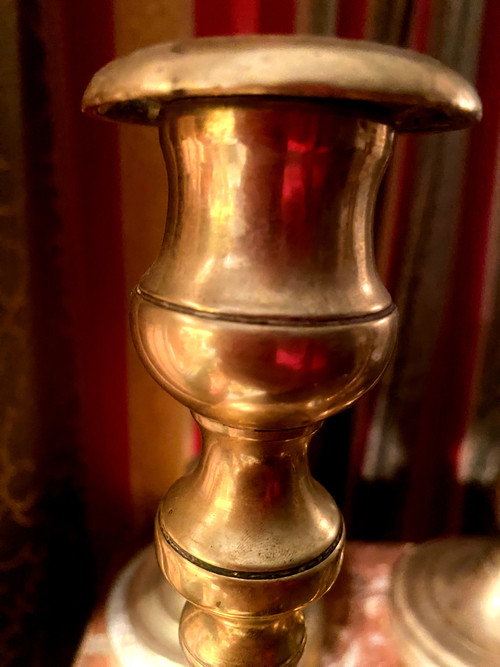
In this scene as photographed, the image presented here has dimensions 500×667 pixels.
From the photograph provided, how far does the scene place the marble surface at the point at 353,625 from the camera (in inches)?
22.1

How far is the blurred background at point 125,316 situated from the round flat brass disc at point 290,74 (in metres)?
0.30

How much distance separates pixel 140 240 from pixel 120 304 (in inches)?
3.3

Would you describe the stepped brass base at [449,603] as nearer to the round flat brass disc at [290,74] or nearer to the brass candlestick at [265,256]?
the brass candlestick at [265,256]

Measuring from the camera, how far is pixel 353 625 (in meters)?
0.60

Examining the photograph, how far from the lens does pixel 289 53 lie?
27 cm

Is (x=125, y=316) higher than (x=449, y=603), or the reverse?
(x=125, y=316)

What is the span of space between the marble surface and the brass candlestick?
0.75 ft

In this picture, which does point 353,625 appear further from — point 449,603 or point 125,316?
point 125,316

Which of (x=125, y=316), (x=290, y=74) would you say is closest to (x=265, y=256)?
(x=290, y=74)

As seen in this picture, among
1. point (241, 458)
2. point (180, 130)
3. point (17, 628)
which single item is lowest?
point (17, 628)

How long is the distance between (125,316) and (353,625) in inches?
17.3

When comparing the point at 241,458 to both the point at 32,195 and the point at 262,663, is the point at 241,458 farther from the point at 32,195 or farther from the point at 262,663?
the point at 32,195

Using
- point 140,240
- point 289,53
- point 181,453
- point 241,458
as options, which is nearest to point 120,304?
point 140,240

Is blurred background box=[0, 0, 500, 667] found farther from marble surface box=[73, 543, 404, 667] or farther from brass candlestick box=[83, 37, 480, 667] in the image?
brass candlestick box=[83, 37, 480, 667]
